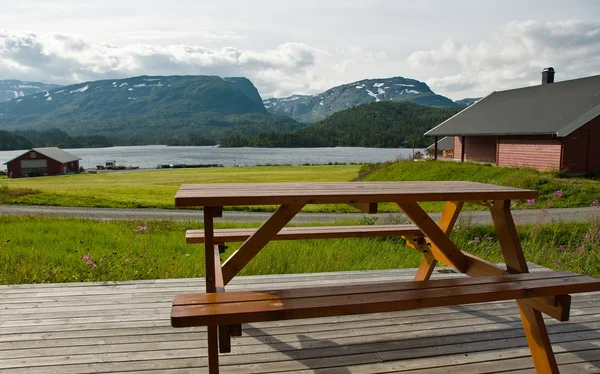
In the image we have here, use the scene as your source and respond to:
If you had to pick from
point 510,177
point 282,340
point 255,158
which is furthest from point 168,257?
point 255,158

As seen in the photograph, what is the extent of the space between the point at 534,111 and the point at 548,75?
23.2 ft

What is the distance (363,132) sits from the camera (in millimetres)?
156500

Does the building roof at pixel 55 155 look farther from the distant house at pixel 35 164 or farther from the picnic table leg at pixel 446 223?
the picnic table leg at pixel 446 223

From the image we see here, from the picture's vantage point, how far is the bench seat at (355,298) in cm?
213

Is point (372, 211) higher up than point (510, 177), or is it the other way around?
point (372, 211)

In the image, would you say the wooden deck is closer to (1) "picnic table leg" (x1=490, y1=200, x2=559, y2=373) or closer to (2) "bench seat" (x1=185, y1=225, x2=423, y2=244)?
(1) "picnic table leg" (x1=490, y1=200, x2=559, y2=373)

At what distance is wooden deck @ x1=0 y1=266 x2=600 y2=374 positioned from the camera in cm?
265

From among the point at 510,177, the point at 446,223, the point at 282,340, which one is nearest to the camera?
the point at 282,340

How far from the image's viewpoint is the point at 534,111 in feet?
82.3

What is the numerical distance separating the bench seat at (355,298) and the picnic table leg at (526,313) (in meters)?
0.23

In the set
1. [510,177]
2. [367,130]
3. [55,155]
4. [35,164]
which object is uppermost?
[367,130]

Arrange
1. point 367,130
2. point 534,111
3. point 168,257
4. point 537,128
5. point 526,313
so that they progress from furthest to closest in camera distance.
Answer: point 367,130 < point 534,111 < point 537,128 < point 168,257 < point 526,313

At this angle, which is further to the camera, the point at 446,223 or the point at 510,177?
the point at 510,177

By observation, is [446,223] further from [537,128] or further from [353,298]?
[537,128]
